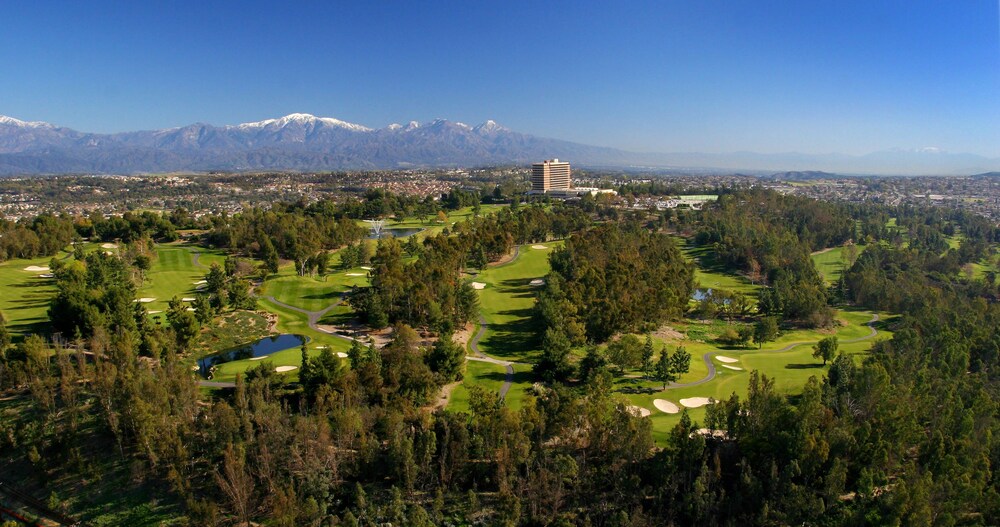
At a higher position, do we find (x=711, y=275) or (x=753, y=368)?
(x=711, y=275)

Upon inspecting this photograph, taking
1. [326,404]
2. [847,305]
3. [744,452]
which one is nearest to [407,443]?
[326,404]

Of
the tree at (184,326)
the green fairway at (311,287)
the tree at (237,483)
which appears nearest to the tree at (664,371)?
the tree at (237,483)

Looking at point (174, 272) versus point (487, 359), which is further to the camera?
point (174, 272)

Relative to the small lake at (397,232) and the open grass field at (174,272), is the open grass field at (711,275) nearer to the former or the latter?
the small lake at (397,232)

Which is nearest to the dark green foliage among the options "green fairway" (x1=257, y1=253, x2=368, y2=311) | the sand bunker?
the sand bunker

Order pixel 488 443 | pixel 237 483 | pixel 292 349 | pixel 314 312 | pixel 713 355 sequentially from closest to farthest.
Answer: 1. pixel 237 483
2. pixel 488 443
3. pixel 292 349
4. pixel 713 355
5. pixel 314 312

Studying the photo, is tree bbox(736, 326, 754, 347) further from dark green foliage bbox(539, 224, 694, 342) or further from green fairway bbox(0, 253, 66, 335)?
green fairway bbox(0, 253, 66, 335)

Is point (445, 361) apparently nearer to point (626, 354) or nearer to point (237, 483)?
point (626, 354)

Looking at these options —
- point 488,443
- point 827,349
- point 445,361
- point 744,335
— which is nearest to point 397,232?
point 744,335
